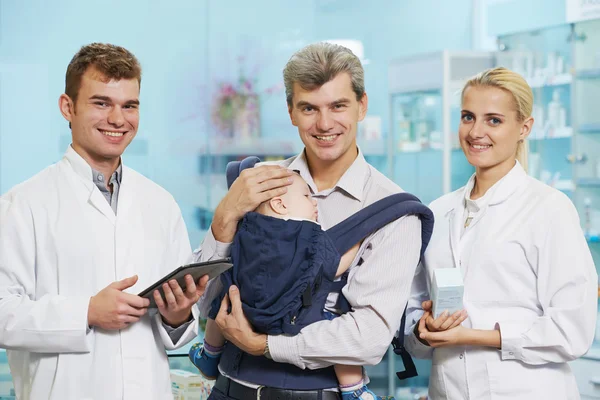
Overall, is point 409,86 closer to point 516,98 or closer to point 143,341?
point 516,98

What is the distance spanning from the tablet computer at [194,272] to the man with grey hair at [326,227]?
102 mm

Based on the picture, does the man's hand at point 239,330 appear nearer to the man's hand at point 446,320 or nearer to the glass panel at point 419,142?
the man's hand at point 446,320

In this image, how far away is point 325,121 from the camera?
2.08 meters

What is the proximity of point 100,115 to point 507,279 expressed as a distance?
1.21m

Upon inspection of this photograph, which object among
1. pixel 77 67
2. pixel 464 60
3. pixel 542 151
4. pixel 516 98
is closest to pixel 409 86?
pixel 464 60

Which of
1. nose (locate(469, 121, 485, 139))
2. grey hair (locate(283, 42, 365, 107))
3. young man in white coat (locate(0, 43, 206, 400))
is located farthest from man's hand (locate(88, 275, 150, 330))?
nose (locate(469, 121, 485, 139))

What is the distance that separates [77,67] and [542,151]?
176 inches

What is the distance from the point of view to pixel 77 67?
210cm

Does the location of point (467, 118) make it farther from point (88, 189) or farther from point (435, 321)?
point (88, 189)

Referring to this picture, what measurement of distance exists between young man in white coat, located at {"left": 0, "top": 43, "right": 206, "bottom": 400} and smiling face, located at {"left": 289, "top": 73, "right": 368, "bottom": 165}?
1.54 ft

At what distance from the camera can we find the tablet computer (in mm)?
1870

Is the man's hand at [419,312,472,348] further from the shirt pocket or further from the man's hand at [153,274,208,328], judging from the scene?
the man's hand at [153,274,208,328]

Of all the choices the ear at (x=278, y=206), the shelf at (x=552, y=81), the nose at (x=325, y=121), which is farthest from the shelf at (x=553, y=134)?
the ear at (x=278, y=206)

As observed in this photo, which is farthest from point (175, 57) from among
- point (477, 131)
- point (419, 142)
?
point (477, 131)
